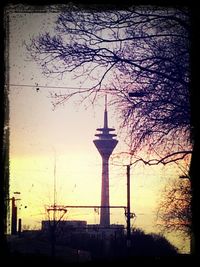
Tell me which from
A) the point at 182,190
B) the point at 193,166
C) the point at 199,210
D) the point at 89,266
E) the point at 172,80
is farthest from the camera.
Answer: the point at 182,190

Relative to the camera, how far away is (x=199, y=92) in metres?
4.88

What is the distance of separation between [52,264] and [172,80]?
10.2 feet

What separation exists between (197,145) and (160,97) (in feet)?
4.88

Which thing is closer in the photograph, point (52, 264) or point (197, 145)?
point (52, 264)

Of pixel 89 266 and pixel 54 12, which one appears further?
pixel 54 12

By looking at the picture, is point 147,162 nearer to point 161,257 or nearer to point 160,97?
point 160,97

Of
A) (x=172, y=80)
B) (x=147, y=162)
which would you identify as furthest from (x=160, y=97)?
(x=147, y=162)

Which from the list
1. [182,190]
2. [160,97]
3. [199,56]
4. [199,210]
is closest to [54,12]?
[199,56]

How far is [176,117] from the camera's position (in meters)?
6.30

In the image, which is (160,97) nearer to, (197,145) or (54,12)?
(197,145)

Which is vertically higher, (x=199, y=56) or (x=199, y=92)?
(x=199, y=56)

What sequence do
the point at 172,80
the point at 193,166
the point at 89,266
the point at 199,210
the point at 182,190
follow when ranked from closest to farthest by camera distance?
the point at 89,266
the point at 199,210
the point at 193,166
the point at 172,80
the point at 182,190

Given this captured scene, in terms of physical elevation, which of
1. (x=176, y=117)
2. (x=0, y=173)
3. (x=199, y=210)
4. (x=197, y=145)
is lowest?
(x=199, y=210)

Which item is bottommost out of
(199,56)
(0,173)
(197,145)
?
(0,173)
